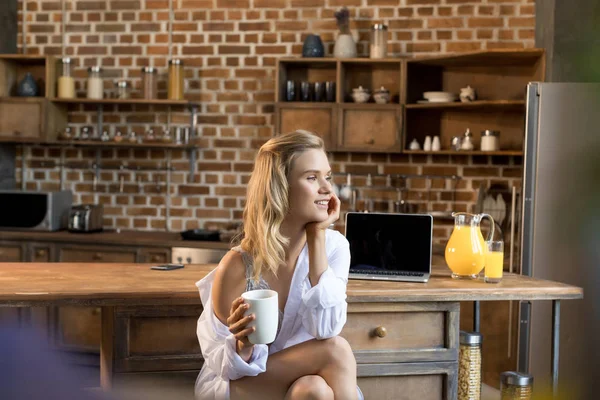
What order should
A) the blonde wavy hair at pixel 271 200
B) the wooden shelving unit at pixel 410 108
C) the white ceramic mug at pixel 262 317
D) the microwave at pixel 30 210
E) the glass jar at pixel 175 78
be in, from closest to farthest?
the white ceramic mug at pixel 262 317 → the blonde wavy hair at pixel 271 200 → the wooden shelving unit at pixel 410 108 → the microwave at pixel 30 210 → the glass jar at pixel 175 78

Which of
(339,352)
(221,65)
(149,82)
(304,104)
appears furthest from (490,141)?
(339,352)

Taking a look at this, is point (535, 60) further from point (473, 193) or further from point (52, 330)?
point (52, 330)

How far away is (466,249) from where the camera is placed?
2520 millimetres

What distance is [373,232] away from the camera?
2584mm

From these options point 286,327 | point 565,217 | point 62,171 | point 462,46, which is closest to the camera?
point 286,327

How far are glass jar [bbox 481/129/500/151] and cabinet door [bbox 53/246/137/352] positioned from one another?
2120 mm

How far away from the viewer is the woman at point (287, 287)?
6.39 feet

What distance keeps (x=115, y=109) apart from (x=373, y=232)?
3.00m

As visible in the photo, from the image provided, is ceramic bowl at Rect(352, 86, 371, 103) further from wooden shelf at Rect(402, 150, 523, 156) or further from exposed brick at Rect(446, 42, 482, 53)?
exposed brick at Rect(446, 42, 482, 53)

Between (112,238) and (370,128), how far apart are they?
1.66m

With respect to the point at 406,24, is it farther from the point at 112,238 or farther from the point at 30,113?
the point at 30,113

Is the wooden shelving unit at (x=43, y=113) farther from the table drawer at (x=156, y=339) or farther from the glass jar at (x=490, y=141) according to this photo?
the table drawer at (x=156, y=339)

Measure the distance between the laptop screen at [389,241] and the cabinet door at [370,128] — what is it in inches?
80.2

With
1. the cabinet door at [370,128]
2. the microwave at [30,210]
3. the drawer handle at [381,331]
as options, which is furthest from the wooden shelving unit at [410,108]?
the drawer handle at [381,331]
